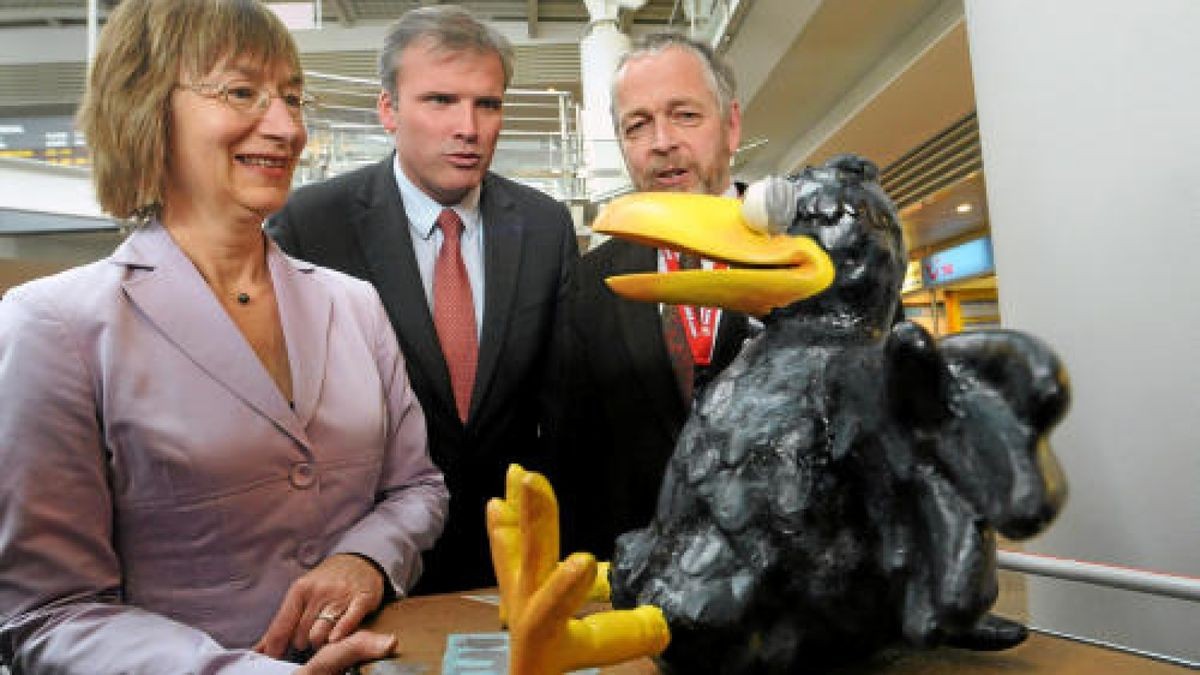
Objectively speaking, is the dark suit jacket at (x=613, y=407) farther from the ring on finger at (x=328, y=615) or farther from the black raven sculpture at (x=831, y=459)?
the ring on finger at (x=328, y=615)

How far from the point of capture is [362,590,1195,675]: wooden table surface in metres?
0.77

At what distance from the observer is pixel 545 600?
57cm

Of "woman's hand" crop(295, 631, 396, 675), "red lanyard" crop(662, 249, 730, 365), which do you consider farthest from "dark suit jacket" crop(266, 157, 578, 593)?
"woman's hand" crop(295, 631, 396, 675)

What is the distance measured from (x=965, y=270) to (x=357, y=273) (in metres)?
6.19

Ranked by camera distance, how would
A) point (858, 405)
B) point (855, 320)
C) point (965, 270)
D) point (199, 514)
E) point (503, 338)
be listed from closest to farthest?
point (858, 405) → point (855, 320) → point (199, 514) → point (503, 338) → point (965, 270)

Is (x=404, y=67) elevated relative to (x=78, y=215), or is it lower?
lower

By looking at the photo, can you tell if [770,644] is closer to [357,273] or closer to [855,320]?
[855,320]

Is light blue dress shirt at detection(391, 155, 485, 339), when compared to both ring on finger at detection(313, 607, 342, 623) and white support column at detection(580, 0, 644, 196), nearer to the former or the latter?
ring on finger at detection(313, 607, 342, 623)

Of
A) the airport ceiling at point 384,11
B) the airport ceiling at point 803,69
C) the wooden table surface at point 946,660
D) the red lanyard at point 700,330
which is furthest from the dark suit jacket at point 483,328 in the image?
the airport ceiling at point 384,11

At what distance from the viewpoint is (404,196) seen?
167cm

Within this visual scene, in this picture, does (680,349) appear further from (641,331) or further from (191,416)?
(191,416)

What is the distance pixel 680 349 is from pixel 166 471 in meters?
0.81

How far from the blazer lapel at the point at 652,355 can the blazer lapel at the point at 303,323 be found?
54 cm

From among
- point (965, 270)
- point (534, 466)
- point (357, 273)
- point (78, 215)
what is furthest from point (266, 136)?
point (965, 270)
